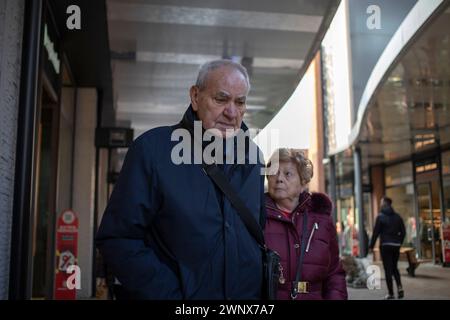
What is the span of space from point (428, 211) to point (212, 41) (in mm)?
10475

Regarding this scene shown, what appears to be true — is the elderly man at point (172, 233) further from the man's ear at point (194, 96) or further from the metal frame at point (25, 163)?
the metal frame at point (25, 163)

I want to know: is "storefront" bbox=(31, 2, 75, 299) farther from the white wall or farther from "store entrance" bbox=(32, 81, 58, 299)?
the white wall

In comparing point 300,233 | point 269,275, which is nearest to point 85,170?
point 300,233

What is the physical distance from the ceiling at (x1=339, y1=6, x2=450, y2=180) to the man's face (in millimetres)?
4241

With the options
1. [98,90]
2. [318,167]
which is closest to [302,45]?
[98,90]

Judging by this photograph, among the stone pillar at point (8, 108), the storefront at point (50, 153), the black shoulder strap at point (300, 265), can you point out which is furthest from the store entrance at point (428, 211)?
the stone pillar at point (8, 108)

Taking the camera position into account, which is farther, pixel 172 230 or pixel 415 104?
pixel 415 104

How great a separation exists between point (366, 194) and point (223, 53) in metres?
16.7

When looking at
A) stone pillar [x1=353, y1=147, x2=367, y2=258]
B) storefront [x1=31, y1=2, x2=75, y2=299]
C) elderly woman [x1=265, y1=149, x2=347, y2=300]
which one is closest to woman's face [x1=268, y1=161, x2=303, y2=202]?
elderly woman [x1=265, y1=149, x2=347, y2=300]

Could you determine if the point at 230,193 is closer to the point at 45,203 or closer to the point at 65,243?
the point at 65,243

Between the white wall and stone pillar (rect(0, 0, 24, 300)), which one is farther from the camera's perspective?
the white wall

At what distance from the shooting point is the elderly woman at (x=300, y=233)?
2084 mm

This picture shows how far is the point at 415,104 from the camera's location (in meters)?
10.5

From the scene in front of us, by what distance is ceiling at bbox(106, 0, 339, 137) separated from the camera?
5359mm
